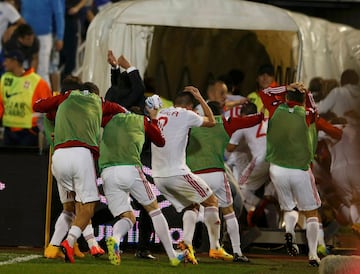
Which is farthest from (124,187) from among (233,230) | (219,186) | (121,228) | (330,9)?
(330,9)

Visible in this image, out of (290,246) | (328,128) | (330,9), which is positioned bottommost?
(290,246)

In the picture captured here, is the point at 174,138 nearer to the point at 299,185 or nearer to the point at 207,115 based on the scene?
the point at 207,115

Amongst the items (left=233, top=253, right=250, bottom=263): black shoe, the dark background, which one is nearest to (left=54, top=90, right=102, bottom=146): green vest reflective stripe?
(left=233, top=253, right=250, bottom=263): black shoe

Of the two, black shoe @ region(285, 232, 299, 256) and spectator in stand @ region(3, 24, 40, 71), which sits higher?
spectator in stand @ region(3, 24, 40, 71)

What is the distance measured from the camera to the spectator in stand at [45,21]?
2320 centimetres

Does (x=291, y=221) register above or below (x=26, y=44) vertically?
below

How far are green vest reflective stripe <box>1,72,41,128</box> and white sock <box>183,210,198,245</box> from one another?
440cm

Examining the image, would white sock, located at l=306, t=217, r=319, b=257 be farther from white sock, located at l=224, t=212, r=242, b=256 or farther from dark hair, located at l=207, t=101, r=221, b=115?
dark hair, located at l=207, t=101, r=221, b=115

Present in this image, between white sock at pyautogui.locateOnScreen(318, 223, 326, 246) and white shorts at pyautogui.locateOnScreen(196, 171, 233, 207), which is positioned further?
white sock at pyautogui.locateOnScreen(318, 223, 326, 246)

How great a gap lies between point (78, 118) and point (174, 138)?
1185 mm

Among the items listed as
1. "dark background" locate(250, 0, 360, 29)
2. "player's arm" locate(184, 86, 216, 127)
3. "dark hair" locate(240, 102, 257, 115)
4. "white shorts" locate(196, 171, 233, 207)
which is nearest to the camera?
"player's arm" locate(184, 86, 216, 127)

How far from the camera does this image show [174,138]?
16969 millimetres

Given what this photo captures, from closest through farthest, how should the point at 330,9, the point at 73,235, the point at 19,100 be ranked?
the point at 73,235, the point at 19,100, the point at 330,9

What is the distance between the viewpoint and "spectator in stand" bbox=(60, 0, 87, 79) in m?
24.2
